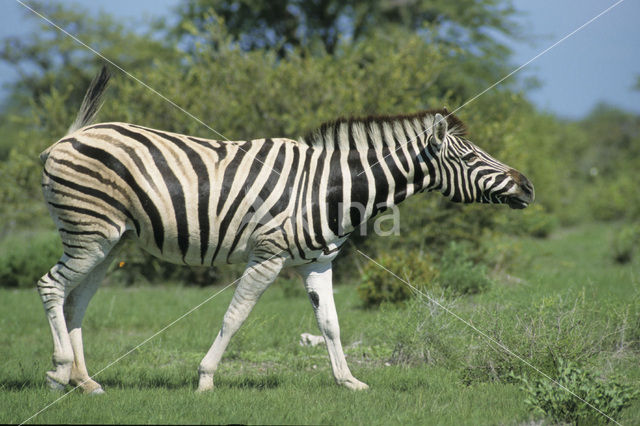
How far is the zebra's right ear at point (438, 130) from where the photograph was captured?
620cm

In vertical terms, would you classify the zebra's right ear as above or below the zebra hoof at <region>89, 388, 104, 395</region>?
above

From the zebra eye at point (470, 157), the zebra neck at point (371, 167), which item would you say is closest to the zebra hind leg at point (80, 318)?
the zebra neck at point (371, 167)

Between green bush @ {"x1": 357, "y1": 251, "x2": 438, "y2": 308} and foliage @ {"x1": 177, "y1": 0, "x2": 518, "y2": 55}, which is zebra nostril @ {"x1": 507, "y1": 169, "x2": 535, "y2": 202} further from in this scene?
foliage @ {"x1": 177, "y1": 0, "x2": 518, "y2": 55}

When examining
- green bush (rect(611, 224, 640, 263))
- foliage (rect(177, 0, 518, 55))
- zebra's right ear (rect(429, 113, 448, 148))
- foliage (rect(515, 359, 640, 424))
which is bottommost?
foliage (rect(515, 359, 640, 424))

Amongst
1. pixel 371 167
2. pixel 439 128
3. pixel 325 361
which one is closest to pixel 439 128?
pixel 439 128

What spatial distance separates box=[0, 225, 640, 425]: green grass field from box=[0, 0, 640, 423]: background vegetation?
0.04 m

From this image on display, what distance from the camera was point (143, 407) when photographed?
18.0 feet

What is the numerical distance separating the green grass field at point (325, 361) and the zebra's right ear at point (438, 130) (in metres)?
2.26

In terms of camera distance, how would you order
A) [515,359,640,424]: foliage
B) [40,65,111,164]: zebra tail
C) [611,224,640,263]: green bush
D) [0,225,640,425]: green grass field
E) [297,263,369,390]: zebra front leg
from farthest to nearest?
1. [611,224,640,263]: green bush
2. [40,65,111,164]: zebra tail
3. [297,263,369,390]: zebra front leg
4. [0,225,640,425]: green grass field
5. [515,359,640,424]: foliage

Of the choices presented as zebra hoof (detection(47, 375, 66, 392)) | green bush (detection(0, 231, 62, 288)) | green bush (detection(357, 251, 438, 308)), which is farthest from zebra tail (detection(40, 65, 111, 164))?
green bush (detection(0, 231, 62, 288))

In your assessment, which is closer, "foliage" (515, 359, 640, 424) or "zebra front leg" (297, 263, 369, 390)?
"foliage" (515, 359, 640, 424)

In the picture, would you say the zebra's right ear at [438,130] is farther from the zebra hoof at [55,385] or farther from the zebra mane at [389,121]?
the zebra hoof at [55,385]

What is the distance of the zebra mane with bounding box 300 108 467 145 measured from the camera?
6.53 m

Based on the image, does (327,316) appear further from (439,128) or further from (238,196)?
(439,128)
